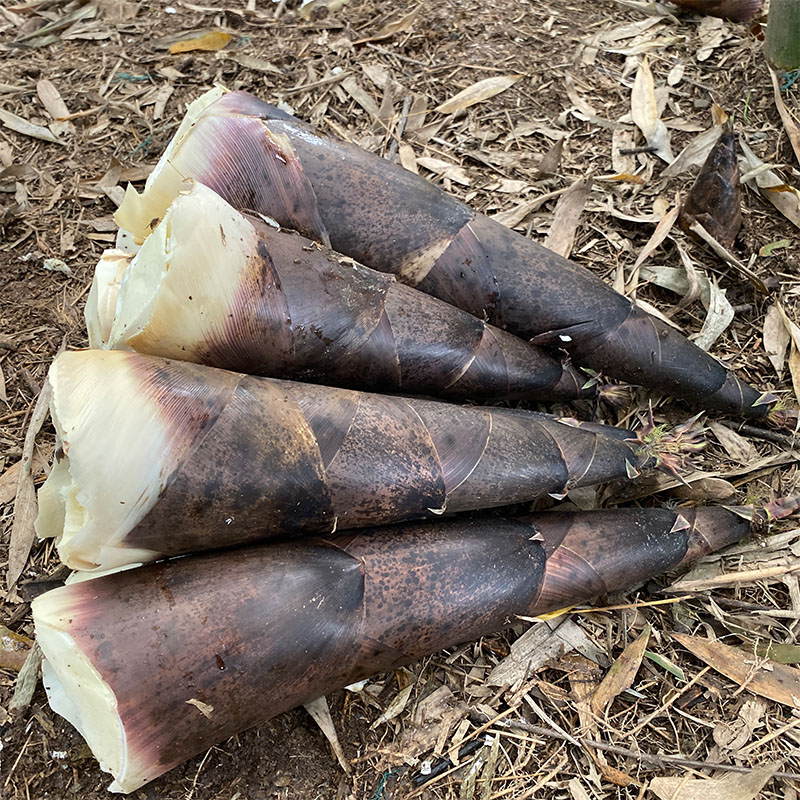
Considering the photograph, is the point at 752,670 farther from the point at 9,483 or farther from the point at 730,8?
the point at 730,8

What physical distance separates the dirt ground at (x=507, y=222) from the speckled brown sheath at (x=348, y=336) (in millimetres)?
411

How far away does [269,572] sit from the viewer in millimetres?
1368

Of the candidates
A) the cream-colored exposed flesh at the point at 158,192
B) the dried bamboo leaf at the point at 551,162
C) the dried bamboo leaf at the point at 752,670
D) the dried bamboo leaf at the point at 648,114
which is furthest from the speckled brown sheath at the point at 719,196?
the cream-colored exposed flesh at the point at 158,192

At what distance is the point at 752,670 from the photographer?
1635mm

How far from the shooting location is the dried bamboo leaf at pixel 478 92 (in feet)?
8.64

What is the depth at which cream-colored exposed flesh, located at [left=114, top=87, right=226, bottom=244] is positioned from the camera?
1684mm

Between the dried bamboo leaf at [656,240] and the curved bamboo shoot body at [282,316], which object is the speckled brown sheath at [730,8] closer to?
the dried bamboo leaf at [656,240]

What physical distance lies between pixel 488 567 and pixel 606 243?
1249mm

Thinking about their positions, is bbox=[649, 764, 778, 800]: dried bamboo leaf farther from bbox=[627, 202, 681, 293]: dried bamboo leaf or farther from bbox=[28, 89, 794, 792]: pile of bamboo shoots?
bbox=[627, 202, 681, 293]: dried bamboo leaf

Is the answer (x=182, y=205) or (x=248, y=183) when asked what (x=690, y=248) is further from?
(x=182, y=205)

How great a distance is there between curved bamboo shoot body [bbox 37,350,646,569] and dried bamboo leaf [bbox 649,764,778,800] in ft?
2.21

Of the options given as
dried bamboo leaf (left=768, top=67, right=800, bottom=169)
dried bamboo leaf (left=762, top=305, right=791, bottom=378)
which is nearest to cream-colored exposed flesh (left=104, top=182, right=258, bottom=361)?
dried bamboo leaf (left=762, top=305, right=791, bottom=378)

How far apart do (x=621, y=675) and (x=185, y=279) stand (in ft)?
4.29

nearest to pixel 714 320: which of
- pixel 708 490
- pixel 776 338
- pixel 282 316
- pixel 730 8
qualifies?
pixel 776 338
